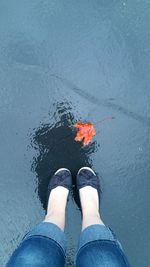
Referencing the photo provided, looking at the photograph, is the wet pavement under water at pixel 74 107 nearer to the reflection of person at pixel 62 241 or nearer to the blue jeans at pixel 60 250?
the reflection of person at pixel 62 241

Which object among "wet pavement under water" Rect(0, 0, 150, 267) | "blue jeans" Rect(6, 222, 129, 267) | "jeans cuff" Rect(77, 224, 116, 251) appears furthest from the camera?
"wet pavement under water" Rect(0, 0, 150, 267)

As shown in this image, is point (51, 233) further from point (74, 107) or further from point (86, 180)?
point (74, 107)

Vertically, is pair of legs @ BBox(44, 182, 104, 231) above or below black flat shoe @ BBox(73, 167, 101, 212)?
below

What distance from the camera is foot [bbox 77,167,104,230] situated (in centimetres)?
204

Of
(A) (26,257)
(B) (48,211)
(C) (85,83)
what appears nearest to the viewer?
(A) (26,257)

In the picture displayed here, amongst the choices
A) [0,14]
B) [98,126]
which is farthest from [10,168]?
[0,14]

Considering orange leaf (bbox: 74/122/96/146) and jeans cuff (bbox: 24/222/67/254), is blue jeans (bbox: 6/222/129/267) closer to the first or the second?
jeans cuff (bbox: 24/222/67/254)

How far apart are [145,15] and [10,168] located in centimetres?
129

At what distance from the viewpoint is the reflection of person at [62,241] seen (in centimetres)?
158

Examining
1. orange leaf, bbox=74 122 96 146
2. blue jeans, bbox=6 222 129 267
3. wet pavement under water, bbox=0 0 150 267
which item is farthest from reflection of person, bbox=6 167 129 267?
orange leaf, bbox=74 122 96 146

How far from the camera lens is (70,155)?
2.17 m

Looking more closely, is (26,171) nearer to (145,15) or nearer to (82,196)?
(82,196)

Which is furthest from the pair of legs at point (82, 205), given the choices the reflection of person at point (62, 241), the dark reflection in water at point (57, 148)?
the dark reflection in water at point (57, 148)

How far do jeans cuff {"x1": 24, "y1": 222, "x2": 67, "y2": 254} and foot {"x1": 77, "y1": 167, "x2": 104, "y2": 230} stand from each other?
245mm
